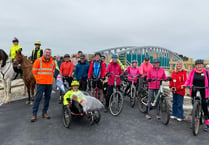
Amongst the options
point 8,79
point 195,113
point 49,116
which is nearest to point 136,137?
point 195,113

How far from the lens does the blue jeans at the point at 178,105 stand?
5.10 metres

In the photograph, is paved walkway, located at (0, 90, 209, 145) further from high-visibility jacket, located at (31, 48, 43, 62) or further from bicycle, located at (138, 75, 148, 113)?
high-visibility jacket, located at (31, 48, 43, 62)

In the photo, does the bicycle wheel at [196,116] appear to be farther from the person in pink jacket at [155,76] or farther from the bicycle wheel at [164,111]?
the person in pink jacket at [155,76]

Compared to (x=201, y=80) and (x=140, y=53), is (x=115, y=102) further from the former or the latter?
(x=140, y=53)

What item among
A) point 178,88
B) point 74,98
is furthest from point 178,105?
point 74,98

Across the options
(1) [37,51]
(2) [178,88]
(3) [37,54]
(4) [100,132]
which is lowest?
(4) [100,132]

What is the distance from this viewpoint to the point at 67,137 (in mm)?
3861

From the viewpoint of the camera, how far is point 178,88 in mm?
5023

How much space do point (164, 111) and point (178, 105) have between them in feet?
2.09

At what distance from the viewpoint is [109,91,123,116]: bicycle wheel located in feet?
17.6

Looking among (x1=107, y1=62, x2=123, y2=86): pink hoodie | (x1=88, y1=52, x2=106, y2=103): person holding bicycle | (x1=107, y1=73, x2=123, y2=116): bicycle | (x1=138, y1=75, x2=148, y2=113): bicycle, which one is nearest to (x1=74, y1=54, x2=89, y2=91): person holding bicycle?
(x1=88, y1=52, x2=106, y2=103): person holding bicycle

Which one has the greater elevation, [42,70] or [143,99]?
[42,70]

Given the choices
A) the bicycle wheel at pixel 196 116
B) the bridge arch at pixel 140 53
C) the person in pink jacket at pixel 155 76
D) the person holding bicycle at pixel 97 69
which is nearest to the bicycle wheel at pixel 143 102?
the person in pink jacket at pixel 155 76

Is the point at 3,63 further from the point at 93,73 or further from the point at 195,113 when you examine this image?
the point at 195,113
